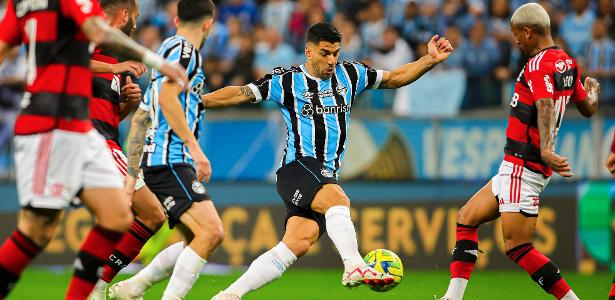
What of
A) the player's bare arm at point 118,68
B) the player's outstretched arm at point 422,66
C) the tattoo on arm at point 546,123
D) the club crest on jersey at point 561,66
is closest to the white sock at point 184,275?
the player's bare arm at point 118,68

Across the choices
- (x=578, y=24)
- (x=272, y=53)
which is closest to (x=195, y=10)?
(x=272, y=53)

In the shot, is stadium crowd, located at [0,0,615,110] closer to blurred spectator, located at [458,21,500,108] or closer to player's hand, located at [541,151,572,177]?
blurred spectator, located at [458,21,500,108]

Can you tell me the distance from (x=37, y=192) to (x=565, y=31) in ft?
35.5

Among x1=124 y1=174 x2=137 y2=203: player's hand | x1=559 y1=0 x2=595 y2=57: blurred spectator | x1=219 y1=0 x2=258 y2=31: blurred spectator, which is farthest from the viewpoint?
x1=219 y1=0 x2=258 y2=31: blurred spectator

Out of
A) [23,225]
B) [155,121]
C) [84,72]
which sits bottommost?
[23,225]

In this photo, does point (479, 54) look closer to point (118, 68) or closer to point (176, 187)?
point (118, 68)

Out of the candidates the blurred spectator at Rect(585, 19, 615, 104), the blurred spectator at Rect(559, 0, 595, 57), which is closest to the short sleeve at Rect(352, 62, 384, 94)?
the blurred spectator at Rect(585, 19, 615, 104)

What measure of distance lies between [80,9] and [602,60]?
10.1m

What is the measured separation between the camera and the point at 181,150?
23.4 feet

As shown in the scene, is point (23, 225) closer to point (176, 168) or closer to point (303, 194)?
point (176, 168)

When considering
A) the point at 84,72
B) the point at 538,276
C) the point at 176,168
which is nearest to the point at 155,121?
the point at 176,168

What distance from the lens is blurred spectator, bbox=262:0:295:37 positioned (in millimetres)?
16797

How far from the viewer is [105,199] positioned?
611cm

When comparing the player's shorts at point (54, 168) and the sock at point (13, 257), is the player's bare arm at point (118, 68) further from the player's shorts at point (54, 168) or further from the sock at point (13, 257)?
the sock at point (13, 257)
